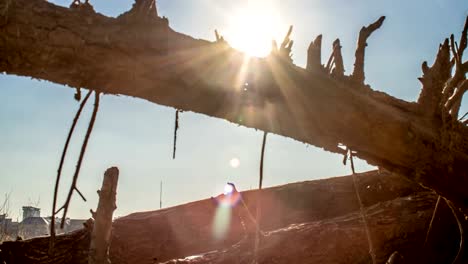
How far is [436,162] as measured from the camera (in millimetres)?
2934

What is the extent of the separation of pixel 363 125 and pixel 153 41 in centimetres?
133

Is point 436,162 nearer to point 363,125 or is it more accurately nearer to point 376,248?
point 363,125

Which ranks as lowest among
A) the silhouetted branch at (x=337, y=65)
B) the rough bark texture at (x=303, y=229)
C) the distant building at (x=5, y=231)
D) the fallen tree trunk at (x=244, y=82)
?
the distant building at (x=5, y=231)

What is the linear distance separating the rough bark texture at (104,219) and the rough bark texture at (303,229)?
4.72 ft

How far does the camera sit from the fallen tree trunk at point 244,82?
193cm

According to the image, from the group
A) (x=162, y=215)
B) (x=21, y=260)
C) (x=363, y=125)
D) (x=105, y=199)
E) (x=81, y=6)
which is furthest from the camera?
(x=162, y=215)

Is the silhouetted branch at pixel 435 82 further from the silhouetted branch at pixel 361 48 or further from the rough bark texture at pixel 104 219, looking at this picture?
the rough bark texture at pixel 104 219

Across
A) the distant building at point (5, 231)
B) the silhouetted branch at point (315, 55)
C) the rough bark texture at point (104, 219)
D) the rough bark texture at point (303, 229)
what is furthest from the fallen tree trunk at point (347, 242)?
the distant building at point (5, 231)

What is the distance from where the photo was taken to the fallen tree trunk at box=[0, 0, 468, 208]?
1931mm

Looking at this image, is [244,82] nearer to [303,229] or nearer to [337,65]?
[337,65]

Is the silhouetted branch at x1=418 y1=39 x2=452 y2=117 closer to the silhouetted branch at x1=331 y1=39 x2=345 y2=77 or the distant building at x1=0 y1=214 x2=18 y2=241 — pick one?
the silhouetted branch at x1=331 y1=39 x2=345 y2=77

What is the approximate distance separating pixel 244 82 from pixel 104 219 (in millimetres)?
2817

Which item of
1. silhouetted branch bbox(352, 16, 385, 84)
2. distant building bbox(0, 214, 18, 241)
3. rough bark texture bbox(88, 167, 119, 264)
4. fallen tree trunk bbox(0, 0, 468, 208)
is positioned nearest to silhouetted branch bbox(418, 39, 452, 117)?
fallen tree trunk bbox(0, 0, 468, 208)

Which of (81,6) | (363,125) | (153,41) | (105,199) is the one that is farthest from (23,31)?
(105,199)
